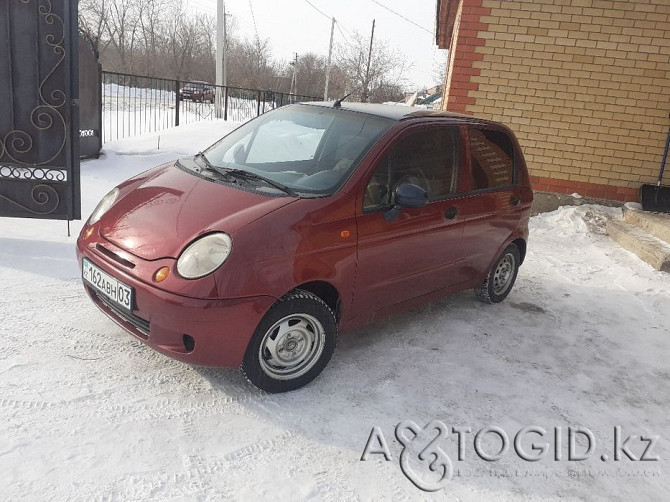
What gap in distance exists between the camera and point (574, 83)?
8.00 m

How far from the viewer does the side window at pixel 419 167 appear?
3.35 meters

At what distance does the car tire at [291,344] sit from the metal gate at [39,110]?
307cm

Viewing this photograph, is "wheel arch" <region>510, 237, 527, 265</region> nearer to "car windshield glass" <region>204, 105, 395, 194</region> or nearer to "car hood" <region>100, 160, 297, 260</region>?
"car windshield glass" <region>204, 105, 395, 194</region>

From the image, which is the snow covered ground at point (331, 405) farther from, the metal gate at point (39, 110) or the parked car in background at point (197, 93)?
the parked car in background at point (197, 93)

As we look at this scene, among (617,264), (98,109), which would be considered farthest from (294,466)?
(98,109)

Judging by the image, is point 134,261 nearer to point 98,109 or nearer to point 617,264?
point 617,264


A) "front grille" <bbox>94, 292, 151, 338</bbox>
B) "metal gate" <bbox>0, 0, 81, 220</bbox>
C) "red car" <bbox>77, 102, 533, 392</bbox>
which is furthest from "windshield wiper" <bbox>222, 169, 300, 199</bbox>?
"metal gate" <bbox>0, 0, 81, 220</bbox>

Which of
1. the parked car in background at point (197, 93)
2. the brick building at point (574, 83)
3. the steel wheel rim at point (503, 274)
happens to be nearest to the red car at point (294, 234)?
the steel wheel rim at point (503, 274)

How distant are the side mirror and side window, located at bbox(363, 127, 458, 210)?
2.4 inches

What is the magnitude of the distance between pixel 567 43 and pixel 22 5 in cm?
716

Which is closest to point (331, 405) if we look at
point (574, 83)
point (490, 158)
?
point (490, 158)

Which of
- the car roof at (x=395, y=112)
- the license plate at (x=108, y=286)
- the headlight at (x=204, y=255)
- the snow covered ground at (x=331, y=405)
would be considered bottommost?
the snow covered ground at (x=331, y=405)

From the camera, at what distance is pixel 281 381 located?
9.78 ft

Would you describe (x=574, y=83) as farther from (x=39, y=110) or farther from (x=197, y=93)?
(x=197, y=93)
